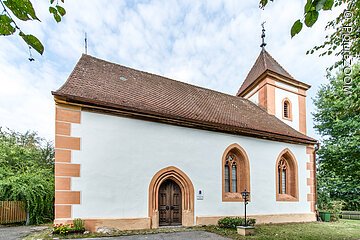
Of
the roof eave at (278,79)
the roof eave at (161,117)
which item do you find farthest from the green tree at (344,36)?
the roof eave at (278,79)

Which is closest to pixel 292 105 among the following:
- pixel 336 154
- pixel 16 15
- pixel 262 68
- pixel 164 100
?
pixel 262 68

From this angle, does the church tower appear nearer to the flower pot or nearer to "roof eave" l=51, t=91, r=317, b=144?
"roof eave" l=51, t=91, r=317, b=144

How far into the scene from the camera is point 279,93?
17.2 m

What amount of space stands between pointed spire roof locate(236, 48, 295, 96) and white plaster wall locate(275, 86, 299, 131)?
1183 mm

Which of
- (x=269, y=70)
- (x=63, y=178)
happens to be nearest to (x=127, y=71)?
(x=63, y=178)

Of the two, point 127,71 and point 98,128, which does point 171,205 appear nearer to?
point 98,128

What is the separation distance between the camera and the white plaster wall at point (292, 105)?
16.9 m

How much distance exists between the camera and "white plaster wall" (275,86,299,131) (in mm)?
16867

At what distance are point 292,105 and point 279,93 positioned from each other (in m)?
1.26

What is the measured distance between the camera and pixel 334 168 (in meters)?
16.4

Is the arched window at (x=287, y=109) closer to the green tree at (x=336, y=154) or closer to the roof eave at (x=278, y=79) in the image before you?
the roof eave at (x=278, y=79)

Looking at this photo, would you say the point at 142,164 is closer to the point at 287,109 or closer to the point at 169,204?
the point at 169,204

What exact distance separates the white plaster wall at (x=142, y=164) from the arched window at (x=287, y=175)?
45.4 inches

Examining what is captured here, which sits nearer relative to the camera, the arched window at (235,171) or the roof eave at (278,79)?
the arched window at (235,171)
